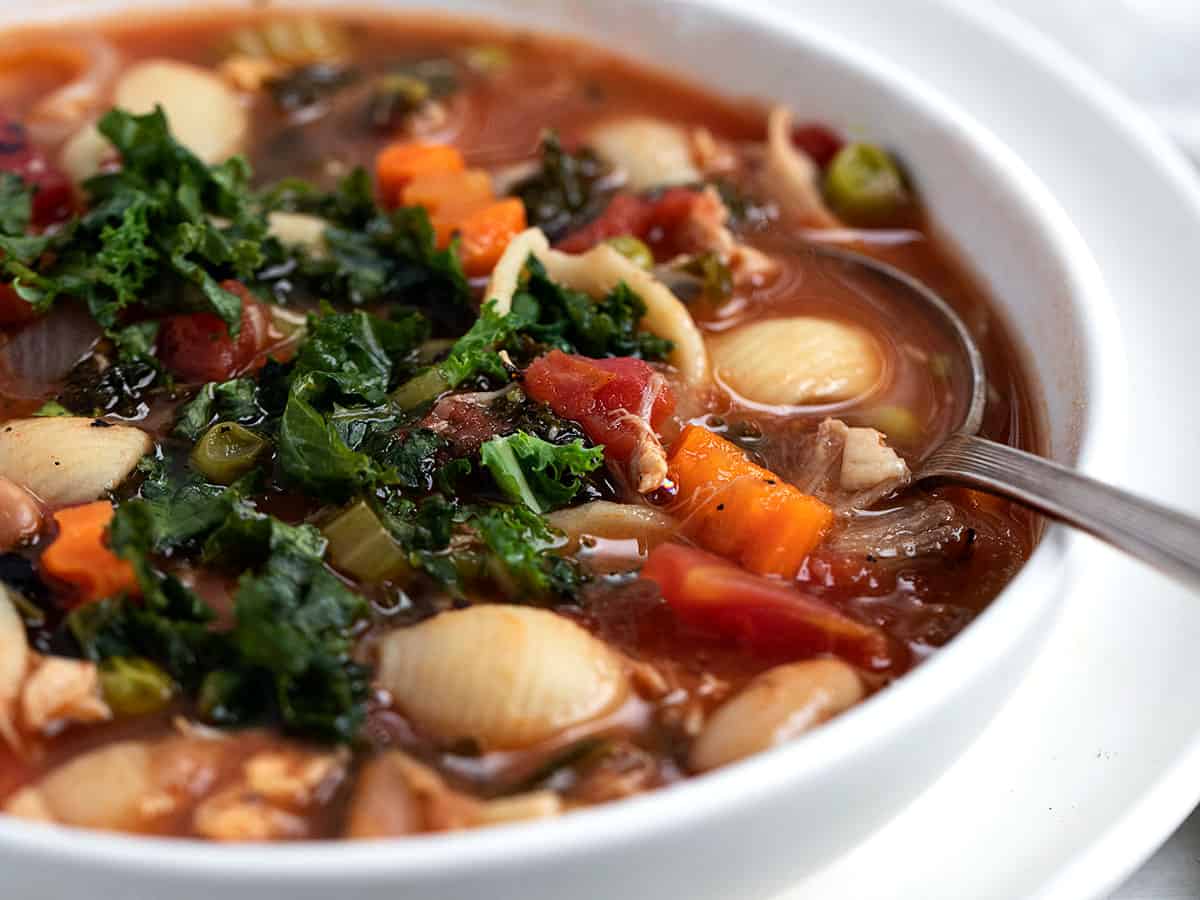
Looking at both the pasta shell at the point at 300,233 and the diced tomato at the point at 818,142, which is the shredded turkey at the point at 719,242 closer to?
the diced tomato at the point at 818,142

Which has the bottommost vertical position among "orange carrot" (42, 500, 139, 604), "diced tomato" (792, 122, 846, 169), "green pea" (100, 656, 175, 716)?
Answer: "green pea" (100, 656, 175, 716)

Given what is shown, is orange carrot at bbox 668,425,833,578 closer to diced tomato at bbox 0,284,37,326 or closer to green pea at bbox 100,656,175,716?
green pea at bbox 100,656,175,716

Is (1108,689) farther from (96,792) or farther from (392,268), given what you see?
(392,268)

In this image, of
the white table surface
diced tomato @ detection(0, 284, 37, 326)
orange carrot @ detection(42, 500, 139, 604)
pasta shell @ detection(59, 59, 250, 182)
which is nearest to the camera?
orange carrot @ detection(42, 500, 139, 604)

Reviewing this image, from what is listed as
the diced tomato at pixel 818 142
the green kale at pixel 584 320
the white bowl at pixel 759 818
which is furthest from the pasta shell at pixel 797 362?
the diced tomato at pixel 818 142

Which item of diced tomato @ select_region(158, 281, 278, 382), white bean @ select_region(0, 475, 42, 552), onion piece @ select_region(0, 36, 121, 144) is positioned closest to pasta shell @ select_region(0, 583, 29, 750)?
white bean @ select_region(0, 475, 42, 552)

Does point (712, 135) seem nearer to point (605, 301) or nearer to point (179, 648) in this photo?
point (605, 301)
